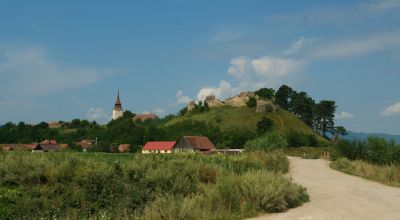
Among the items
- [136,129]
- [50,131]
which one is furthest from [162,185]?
→ [50,131]

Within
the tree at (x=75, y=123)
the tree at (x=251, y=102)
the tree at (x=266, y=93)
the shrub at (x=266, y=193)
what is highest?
the tree at (x=266, y=93)

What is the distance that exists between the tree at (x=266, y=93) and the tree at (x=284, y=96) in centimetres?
441

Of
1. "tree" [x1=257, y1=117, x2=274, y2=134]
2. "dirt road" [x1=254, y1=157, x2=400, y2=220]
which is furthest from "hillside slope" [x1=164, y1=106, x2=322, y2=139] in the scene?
"dirt road" [x1=254, y1=157, x2=400, y2=220]

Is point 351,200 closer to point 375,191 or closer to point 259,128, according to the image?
point 375,191

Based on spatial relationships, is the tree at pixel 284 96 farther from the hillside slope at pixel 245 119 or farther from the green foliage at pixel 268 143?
the green foliage at pixel 268 143

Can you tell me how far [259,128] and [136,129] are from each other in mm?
30861

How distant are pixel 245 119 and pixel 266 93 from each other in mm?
24627

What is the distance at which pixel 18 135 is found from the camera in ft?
409

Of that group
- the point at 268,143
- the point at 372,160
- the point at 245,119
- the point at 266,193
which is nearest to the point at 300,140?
the point at 245,119

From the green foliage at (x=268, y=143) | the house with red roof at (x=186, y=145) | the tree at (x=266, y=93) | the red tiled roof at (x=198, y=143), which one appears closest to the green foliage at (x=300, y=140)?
the red tiled roof at (x=198, y=143)

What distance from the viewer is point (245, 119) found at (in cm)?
12338

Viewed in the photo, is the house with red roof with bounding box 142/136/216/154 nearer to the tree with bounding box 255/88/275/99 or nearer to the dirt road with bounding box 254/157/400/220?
the tree with bounding box 255/88/275/99

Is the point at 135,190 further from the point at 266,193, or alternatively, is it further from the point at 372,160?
the point at 372,160

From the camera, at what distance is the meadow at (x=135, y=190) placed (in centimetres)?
1233
